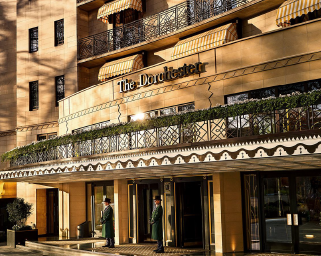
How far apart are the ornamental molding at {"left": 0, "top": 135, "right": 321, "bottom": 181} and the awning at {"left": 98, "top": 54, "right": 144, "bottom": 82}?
7.70 m

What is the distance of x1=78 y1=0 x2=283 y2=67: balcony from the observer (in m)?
21.4

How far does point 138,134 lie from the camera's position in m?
18.7

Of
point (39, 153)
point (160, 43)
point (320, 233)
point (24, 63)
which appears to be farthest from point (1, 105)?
point (320, 233)

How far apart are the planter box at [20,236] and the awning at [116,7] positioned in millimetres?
12529

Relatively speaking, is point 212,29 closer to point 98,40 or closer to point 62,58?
point 98,40

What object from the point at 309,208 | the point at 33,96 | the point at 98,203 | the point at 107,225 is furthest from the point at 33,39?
the point at 309,208

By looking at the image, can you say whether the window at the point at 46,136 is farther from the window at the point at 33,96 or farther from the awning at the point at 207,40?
the awning at the point at 207,40

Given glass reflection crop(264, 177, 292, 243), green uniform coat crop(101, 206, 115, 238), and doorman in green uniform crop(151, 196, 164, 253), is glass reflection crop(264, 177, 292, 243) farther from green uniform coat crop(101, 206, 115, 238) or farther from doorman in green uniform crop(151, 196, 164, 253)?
green uniform coat crop(101, 206, 115, 238)

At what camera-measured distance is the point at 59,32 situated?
30.7 m

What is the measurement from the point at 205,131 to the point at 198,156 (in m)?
1.65

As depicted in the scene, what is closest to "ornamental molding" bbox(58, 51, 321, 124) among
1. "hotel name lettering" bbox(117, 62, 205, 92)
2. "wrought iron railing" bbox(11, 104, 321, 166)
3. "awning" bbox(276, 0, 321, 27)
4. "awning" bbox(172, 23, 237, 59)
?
"hotel name lettering" bbox(117, 62, 205, 92)

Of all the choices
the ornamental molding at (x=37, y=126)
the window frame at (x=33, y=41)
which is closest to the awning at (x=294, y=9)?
the ornamental molding at (x=37, y=126)

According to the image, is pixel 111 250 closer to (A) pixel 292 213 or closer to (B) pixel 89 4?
(A) pixel 292 213

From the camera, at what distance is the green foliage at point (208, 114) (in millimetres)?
13586
